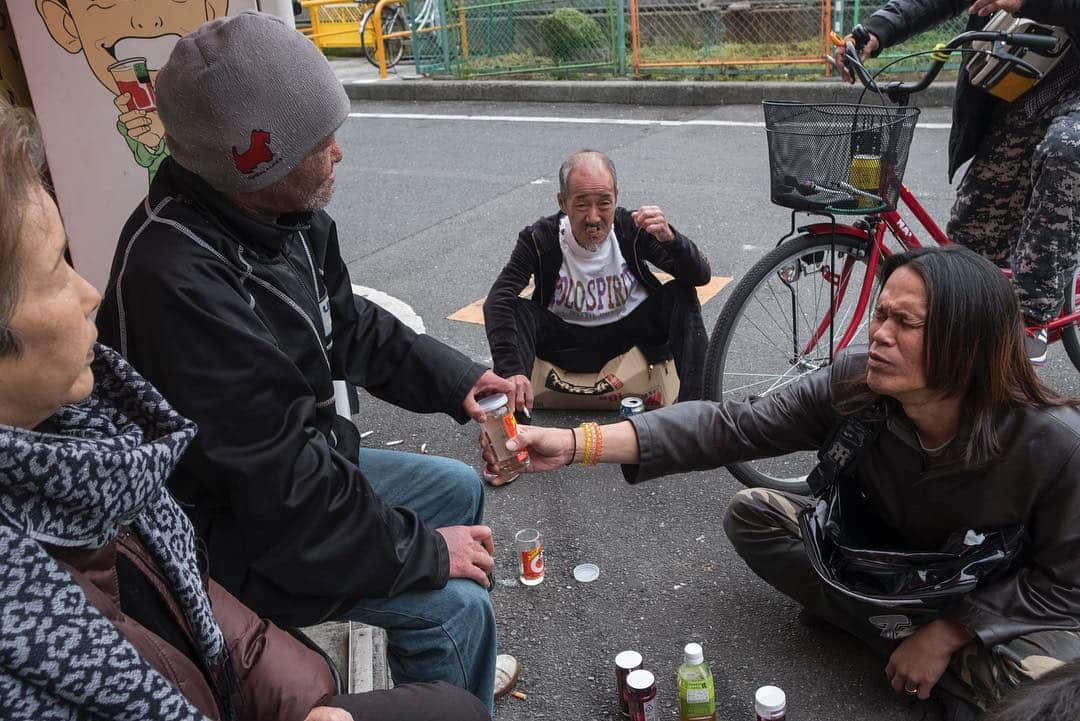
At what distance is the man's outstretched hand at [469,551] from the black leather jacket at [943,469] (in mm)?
577

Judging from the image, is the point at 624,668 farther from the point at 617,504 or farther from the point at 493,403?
the point at 617,504

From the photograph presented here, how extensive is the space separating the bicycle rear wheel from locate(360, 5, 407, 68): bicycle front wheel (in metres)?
12.4

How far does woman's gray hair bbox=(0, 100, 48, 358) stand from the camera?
1362mm

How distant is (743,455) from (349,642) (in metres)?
1.21

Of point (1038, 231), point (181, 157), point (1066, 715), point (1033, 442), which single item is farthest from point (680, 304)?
point (1066, 715)

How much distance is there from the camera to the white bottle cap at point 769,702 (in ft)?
8.13

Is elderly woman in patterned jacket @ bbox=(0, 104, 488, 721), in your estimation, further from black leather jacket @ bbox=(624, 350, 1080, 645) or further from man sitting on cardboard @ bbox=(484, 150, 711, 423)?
man sitting on cardboard @ bbox=(484, 150, 711, 423)

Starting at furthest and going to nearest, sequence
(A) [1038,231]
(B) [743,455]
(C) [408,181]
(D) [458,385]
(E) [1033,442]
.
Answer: (C) [408,181] < (A) [1038,231] < (B) [743,455] < (D) [458,385] < (E) [1033,442]

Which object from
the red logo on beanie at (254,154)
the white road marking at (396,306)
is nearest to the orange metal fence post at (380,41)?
the white road marking at (396,306)

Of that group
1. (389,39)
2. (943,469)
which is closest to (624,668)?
(943,469)

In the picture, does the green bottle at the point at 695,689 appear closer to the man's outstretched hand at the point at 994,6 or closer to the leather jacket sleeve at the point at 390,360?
the leather jacket sleeve at the point at 390,360

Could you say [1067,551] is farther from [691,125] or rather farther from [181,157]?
[691,125]

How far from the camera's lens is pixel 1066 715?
1069 millimetres

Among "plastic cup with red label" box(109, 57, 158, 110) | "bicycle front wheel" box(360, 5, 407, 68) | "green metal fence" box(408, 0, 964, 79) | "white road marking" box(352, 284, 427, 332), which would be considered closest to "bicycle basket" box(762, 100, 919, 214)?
"plastic cup with red label" box(109, 57, 158, 110)
